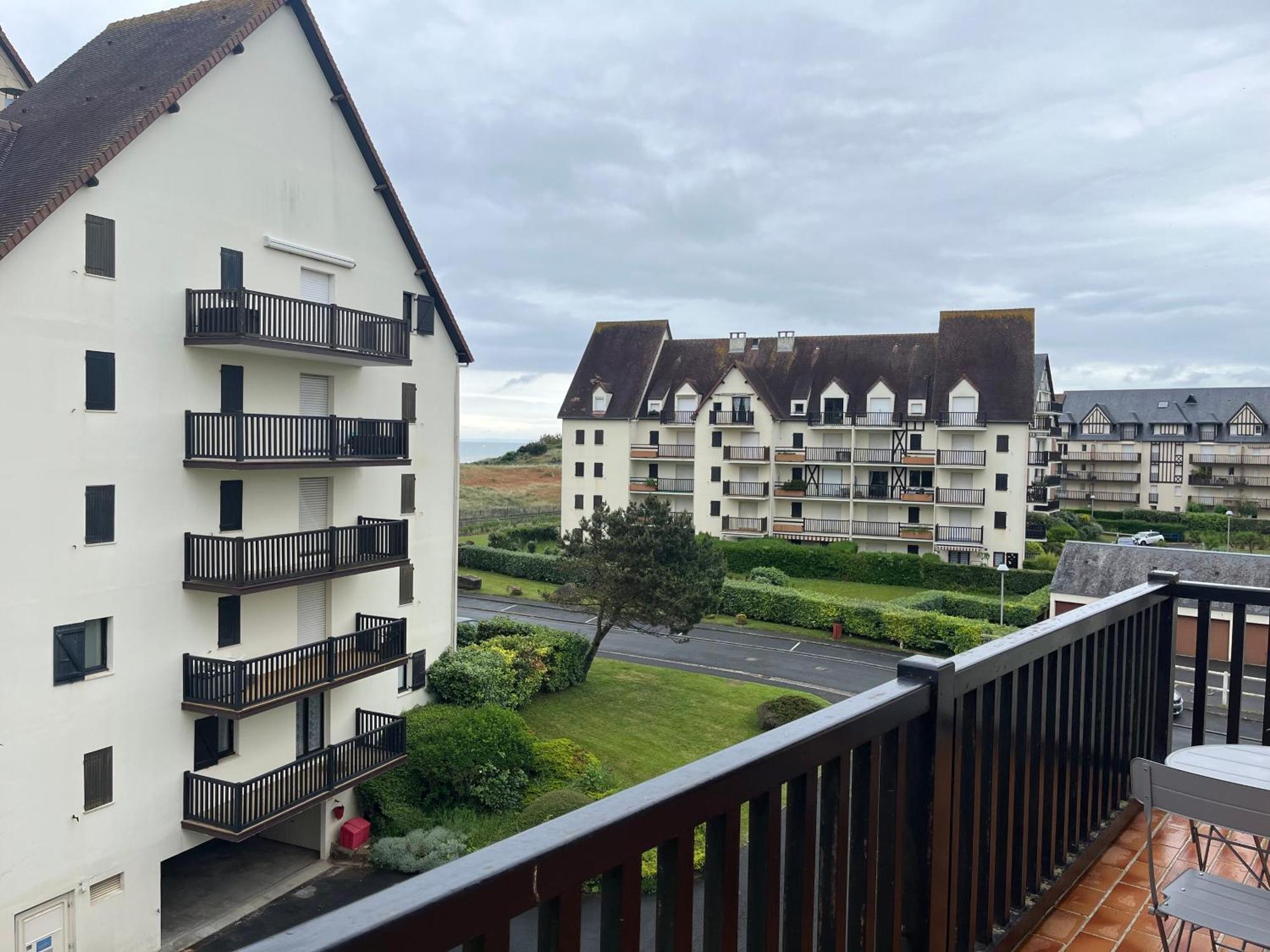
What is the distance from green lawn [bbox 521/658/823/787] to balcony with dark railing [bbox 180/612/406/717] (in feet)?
19.7

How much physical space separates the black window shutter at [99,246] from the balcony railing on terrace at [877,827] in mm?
14544

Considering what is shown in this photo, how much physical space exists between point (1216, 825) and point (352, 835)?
19.5 meters

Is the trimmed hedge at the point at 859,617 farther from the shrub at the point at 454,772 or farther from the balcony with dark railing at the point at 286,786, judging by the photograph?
the balcony with dark railing at the point at 286,786

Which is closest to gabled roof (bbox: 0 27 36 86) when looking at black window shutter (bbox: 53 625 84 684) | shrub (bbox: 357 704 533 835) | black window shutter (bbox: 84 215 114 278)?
black window shutter (bbox: 84 215 114 278)

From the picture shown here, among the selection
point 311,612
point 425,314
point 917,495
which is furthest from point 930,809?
point 917,495

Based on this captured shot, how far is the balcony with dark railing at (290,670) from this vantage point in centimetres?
1681

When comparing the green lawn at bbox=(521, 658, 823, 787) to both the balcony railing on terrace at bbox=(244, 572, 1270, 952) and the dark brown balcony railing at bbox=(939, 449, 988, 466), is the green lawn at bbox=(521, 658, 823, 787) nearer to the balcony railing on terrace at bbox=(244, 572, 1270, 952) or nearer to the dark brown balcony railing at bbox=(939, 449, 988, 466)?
the balcony railing on terrace at bbox=(244, 572, 1270, 952)

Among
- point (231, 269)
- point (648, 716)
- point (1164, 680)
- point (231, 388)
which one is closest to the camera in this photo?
point (1164, 680)

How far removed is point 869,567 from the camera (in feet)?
151

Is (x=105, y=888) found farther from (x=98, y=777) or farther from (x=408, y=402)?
(x=408, y=402)

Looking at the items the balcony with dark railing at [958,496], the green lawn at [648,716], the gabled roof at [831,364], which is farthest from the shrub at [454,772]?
the gabled roof at [831,364]

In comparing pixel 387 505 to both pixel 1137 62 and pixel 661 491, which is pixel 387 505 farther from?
pixel 661 491

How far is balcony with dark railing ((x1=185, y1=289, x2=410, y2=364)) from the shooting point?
1628 centimetres

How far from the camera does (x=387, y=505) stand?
22078 millimetres
